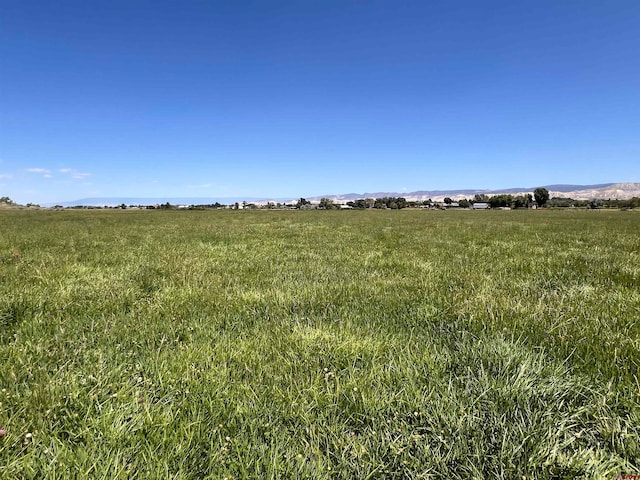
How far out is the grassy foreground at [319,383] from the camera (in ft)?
6.66

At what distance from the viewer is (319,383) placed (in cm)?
284

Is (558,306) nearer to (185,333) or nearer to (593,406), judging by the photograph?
(593,406)

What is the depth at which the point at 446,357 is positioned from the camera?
3.24m

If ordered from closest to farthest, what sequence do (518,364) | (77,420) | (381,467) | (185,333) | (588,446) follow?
(381,467)
(588,446)
(77,420)
(518,364)
(185,333)

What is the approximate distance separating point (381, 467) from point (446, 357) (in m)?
1.56

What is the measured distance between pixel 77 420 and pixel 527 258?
10739 millimetres

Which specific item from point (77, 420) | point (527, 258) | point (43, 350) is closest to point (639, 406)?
point (77, 420)

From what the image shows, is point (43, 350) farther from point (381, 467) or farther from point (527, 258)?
point (527, 258)

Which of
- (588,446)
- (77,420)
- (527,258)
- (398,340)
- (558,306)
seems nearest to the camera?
(588,446)

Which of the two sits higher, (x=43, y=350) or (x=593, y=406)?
(x=43, y=350)

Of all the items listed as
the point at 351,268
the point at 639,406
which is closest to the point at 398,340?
the point at 639,406

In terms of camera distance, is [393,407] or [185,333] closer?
[393,407]

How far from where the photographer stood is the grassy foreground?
2029 mm

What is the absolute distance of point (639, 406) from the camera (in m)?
2.41
